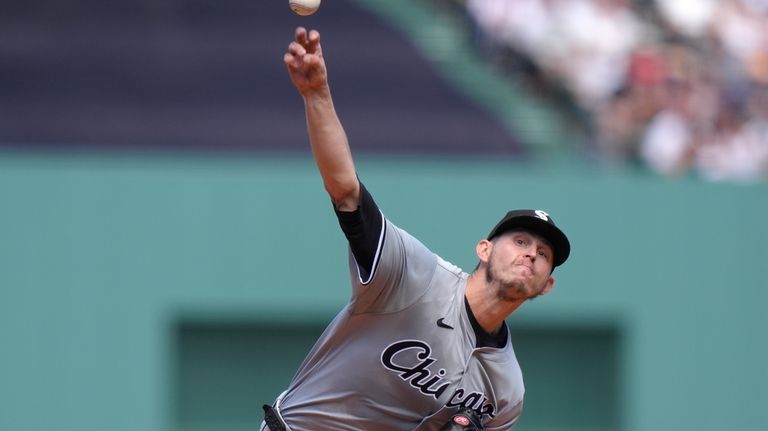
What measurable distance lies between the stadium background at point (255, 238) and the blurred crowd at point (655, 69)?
0.71 ft

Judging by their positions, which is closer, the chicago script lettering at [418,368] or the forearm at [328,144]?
the forearm at [328,144]

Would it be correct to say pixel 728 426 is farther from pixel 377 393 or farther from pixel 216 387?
pixel 377 393

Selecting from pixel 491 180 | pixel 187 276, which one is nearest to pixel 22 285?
pixel 187 276

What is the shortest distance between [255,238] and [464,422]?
172 inches

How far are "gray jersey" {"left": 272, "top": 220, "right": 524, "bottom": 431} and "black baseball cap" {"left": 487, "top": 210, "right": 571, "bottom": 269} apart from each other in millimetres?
226

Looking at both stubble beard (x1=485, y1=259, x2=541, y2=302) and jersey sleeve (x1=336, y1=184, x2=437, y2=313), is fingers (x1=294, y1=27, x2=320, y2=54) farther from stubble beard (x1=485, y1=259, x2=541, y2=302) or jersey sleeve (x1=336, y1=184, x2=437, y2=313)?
stubble beard (x1=485, y1=259, x2=541, y2=302)

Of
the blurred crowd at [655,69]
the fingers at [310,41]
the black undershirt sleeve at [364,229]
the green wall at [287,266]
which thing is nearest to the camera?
the fingers at [310,41]

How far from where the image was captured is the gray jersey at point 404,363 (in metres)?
4.09

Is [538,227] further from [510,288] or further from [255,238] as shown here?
[255,238]

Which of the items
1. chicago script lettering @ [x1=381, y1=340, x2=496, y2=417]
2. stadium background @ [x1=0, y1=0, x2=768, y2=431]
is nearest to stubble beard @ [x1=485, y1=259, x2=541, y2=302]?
chicago script lettering @ [x1=381, y1=340, x2=496, y2=417]

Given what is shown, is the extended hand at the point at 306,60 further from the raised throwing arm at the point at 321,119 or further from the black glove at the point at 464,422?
the black glove at the point at 464,422

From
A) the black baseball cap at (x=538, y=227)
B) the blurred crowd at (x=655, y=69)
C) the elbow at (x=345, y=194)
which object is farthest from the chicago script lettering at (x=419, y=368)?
the blurred crowd at (x=655, y=69)

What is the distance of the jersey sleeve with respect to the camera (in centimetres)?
380

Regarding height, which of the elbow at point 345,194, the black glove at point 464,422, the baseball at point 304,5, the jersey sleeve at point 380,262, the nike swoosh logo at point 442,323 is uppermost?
the baseball at point 304,5
